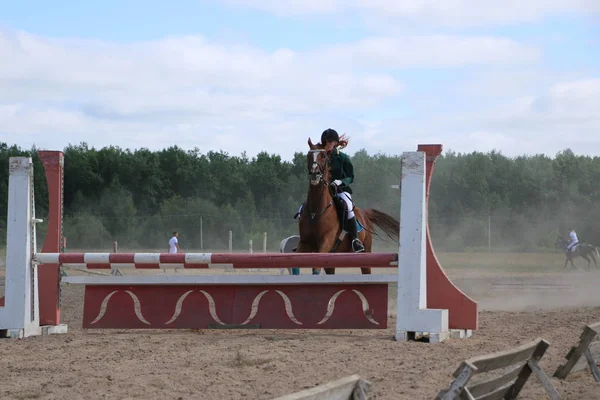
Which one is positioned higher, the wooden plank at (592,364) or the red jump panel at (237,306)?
the red jump panel at (237,306)

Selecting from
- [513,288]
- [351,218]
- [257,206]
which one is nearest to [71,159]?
[257,206]

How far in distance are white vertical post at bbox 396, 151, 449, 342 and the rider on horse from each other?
2.23 metres

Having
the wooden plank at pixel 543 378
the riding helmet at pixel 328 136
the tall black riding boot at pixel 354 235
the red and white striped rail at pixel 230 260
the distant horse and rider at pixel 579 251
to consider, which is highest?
the riding helmet at pixel 328 136

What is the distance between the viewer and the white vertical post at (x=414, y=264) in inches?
304

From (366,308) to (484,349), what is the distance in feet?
4.28

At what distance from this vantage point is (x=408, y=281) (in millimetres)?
7766

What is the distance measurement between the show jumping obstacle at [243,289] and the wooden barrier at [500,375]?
80.6 inches

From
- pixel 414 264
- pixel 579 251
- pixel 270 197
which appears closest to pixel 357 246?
pixel 414 264

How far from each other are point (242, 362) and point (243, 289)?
1.91m

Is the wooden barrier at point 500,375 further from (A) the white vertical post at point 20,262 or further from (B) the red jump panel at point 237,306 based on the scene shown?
(A) the white vertical post at point 20,262

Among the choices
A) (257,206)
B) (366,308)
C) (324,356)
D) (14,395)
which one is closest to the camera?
(14,395)

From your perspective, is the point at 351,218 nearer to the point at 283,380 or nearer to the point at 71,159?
the point at 283,380

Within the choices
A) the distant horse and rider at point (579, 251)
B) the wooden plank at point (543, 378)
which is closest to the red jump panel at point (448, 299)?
the wooden plank at point (543, 378)

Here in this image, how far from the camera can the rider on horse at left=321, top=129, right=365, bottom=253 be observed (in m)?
10.1
